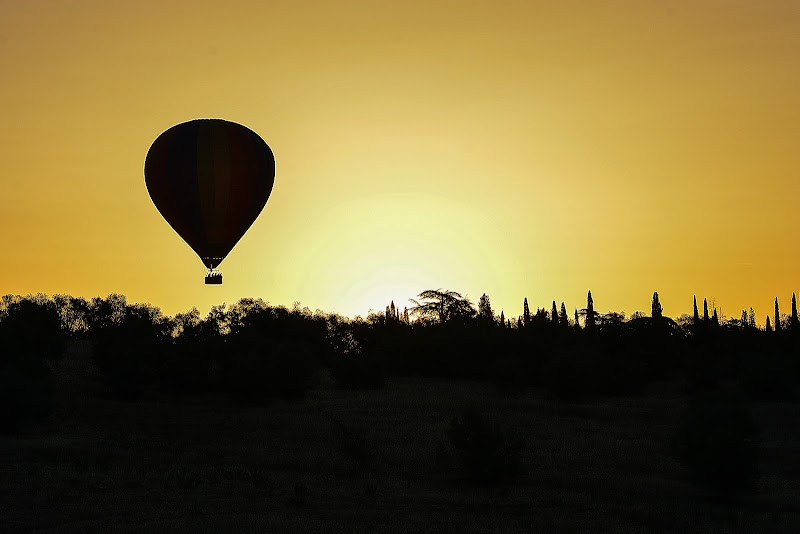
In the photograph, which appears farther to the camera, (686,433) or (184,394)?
(184,394)

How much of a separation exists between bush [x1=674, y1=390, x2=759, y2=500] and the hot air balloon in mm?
18505

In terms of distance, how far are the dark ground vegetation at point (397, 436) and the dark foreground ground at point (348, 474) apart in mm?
114

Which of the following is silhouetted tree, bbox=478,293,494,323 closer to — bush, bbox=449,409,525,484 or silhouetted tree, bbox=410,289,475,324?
silhouetted tree, bbox=410,289,475,324

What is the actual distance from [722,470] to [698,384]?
126 feet

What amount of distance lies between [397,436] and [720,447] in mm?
14477

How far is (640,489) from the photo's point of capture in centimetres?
2889

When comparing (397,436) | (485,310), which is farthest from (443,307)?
(397,436)

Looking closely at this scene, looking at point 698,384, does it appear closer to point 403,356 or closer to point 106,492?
point 403,356

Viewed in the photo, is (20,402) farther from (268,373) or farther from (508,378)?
(508,378)

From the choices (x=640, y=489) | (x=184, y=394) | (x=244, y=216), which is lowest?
(x=640, y=489)

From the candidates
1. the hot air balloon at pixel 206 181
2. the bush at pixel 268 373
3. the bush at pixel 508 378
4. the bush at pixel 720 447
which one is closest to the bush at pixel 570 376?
the bush at pixel 508 378

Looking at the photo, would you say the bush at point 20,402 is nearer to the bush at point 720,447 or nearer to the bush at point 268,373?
the bush at point 268,373

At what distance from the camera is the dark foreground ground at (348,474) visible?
2334 cm

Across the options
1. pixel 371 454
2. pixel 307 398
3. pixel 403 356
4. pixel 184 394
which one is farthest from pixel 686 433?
pixel 403 356
